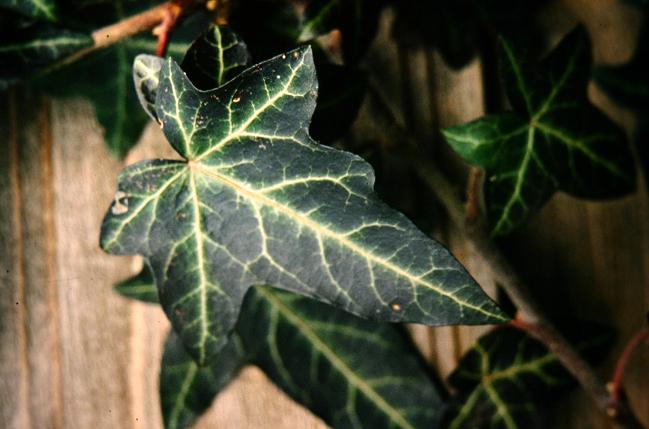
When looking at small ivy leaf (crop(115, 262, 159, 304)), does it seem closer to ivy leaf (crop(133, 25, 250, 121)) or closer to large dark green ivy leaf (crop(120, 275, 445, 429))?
large dark green ivy leaf (crop(120, 275, 445, 429))

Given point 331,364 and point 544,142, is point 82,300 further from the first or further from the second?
point 544,142

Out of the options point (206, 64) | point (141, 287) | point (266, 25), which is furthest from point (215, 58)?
point (141, 287)

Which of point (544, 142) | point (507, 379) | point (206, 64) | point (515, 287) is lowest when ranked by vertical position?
point (507, 379)

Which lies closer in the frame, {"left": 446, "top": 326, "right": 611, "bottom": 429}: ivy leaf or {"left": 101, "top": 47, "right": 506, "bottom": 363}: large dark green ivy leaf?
{"left": 101, "top": 47, "right": 506, "bottom": 363}: large dark green ivy leaf

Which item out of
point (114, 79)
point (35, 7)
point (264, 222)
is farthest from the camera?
point (114, 79)

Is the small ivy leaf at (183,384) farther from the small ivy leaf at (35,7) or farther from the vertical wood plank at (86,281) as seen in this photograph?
the small ivy leaf at (35,7)


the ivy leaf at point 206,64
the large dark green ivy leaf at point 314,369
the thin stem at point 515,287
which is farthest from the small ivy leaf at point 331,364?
the ivy leaf at point 206,64

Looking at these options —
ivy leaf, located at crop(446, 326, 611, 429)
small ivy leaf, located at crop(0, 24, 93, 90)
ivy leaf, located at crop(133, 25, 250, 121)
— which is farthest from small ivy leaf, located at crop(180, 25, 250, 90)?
ivy leaf, located at crop(446, 326, 611, 429)

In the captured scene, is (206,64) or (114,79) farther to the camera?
(114,79)
